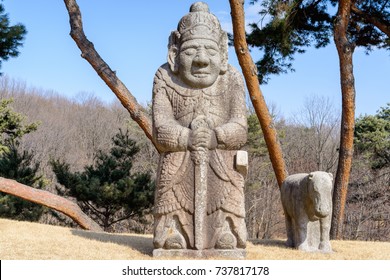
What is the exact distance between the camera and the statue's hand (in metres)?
5.04

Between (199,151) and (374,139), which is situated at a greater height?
(374,139)

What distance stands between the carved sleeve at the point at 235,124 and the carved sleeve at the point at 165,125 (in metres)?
0.41

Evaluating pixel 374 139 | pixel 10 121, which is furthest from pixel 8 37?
pixel 374 139

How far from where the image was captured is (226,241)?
5.00 meters

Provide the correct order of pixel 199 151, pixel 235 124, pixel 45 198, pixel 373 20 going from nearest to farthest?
pixel 199 151 → pixel 235 124 → pixel 373 20 → pixel 45 198

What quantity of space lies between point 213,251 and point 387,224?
1231 centimetres

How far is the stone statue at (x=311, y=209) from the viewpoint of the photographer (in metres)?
5.96

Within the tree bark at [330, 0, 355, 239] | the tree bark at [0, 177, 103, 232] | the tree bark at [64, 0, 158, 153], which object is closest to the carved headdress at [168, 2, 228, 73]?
the tree bark at [64, 0, 158, 153]

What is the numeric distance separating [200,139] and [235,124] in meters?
0.46

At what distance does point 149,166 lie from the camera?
65.8 feet

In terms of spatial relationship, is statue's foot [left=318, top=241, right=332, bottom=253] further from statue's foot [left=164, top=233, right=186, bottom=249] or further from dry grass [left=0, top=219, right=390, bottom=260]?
statue's foot [left=164, top=233, right=186, bottom=249]

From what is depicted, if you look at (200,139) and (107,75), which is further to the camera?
(107,75)

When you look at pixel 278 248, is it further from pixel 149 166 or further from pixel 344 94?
pixel 149 166

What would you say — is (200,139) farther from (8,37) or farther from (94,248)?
(8,37)
